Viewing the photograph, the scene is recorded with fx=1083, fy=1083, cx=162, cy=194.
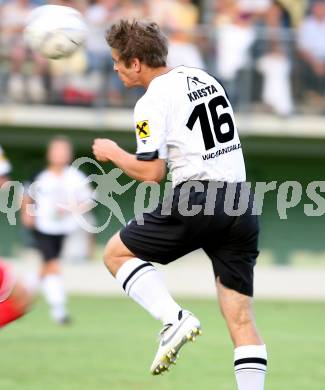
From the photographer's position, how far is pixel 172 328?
6.54 meters

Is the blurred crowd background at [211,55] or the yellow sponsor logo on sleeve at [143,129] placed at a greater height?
the yellow sponsor logo on sleeve at [143,129]

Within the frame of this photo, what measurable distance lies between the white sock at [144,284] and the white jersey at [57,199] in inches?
282

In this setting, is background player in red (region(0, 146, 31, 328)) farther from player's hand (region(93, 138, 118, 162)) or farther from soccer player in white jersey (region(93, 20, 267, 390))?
player's hand (region(93, 138, 118, 162))

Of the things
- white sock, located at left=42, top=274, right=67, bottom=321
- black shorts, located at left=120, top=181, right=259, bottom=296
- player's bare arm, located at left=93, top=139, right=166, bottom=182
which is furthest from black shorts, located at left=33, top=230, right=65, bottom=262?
player's bare arm, located at left=93, top=139, right=166, bottom=182

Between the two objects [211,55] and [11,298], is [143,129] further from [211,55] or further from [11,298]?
[211,55]

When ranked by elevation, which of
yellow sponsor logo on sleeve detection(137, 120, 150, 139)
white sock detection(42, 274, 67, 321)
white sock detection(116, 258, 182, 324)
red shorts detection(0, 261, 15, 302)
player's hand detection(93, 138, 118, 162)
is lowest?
white sock detection(42, 274, 67, 321)

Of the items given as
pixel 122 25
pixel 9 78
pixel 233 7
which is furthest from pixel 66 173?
pixel 122 25

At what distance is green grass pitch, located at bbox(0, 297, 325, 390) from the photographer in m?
8.88

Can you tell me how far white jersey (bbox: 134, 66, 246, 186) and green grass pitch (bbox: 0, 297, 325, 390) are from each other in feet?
8.35

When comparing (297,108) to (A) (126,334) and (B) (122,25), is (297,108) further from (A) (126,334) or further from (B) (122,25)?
(B) (122,25)

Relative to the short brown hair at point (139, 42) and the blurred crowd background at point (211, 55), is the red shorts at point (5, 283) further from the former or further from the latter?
the blurred crowd background at point (211, 55)

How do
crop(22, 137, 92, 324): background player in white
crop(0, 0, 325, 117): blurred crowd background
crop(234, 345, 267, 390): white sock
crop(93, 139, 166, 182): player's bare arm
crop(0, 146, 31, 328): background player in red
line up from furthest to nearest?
crop(0, 0, 325, 117): blurred crowd background → crop(22, 137, 92, 324): background player in white → crop(0, 146, 31, 328): background player in red → crop(234, 345, 267, 390): white sock → crop(93, 139, 166, 182): player's bare arm

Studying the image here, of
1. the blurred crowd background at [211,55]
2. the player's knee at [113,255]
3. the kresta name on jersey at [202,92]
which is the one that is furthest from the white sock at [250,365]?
the blurred crowd background at [211,55]

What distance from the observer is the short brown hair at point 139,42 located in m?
6.54
